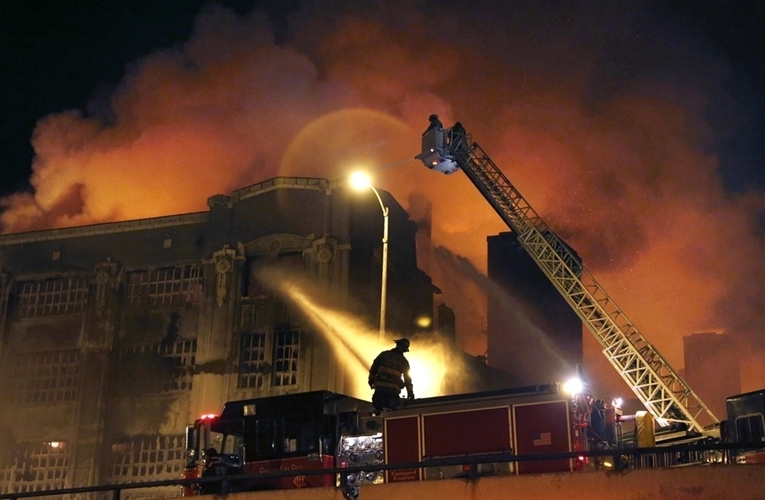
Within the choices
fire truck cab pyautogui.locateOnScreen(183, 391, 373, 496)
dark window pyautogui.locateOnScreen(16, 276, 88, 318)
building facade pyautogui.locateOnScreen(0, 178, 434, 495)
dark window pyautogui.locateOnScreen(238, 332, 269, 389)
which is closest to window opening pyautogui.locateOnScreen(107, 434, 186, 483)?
building facade pyautogui.locateOnScreen(0, 178, 434, 495)

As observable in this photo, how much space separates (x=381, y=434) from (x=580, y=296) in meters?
15.5

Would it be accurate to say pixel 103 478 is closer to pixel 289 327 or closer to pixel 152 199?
pixel 289 327

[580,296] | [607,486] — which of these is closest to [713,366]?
[580,296]

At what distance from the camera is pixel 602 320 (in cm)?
2722

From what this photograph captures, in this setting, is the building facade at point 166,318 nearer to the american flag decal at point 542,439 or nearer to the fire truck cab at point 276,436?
the fire truck cab at point 276,436

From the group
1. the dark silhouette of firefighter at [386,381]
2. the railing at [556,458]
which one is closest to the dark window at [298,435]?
the dark silhouette of firefighter at [386,381]

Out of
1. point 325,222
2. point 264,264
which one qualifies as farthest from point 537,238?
point 264,264

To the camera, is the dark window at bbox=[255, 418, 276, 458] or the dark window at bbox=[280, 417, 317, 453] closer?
the dark window at bbox=[280, 417, 317, 453]

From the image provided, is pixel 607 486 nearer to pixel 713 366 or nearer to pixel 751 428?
pixel 751 428

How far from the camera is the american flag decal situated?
12.1 metres

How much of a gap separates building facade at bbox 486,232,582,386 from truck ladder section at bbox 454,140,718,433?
416 inches

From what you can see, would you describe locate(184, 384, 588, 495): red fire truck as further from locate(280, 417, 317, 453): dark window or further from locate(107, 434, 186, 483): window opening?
locate(107, 434, 186, 483): window opening

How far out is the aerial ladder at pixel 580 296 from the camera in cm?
2581

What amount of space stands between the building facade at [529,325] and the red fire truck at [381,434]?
26027 mm
